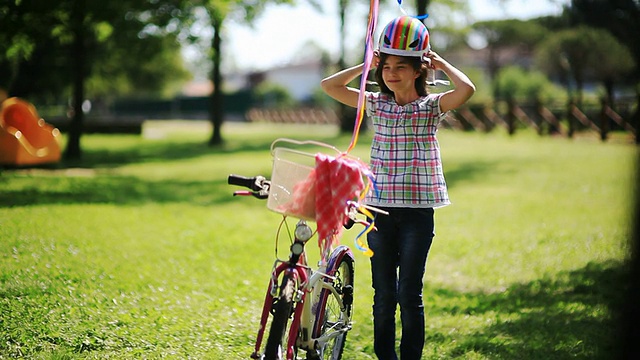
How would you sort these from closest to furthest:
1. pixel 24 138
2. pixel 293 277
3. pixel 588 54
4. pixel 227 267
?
pixel 293 277 → pixel 227 267 → pixel 24 138 → pixel 588 54

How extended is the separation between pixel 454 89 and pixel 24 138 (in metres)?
15.5

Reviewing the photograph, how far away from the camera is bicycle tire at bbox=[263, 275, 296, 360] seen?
3734mm

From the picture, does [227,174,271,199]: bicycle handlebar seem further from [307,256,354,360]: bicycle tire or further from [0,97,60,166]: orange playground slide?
[0,97,60,166]: orange playground slide

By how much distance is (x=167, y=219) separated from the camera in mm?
11234

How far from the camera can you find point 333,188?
3777mm

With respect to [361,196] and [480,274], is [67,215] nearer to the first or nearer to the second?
[480,274]

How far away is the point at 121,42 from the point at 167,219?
1438 centimetres

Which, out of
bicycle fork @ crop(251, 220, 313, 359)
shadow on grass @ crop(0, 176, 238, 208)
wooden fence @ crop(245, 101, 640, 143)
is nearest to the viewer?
bicycle fork @ crop(251, 220, 313, 359)

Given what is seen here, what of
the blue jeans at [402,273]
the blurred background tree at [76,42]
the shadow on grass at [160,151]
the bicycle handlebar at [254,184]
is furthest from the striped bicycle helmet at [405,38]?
the shadow on grass at [160,151]

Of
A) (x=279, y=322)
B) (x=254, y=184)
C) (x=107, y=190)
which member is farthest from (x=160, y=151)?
(x=279, y=322)

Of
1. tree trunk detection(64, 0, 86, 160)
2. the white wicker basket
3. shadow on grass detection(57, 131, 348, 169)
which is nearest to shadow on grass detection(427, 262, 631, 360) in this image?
the white wicker basket

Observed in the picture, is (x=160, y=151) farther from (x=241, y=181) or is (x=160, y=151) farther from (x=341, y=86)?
(x=241, y=181)

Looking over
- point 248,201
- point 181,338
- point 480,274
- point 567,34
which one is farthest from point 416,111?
point 567,34

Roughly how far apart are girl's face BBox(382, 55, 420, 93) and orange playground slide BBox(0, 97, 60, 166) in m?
13.3
